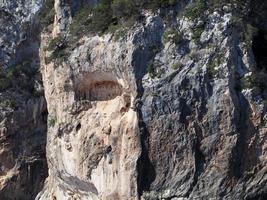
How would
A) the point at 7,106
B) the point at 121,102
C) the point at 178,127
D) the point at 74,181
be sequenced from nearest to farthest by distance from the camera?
the point at 178,127 < the point at 121,102 < the point at 74,181 < the point at 7,106

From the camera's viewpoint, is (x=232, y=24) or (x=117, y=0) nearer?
(x=232, y=24)

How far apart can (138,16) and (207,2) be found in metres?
1.71

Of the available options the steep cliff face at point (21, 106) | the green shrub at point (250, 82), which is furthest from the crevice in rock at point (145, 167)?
the steep cliff face at point (21, 106)

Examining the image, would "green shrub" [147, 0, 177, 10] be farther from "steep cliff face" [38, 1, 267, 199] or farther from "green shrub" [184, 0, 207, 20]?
"green shrub" [184, 0, 207, 20]

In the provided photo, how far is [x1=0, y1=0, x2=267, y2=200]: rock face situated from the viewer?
1565cm

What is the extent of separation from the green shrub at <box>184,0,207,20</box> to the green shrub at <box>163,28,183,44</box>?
1.58ft

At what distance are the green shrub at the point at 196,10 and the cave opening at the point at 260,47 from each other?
1440mm

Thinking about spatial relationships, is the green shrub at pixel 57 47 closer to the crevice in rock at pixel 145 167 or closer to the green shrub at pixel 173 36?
the green shrub at pixel 173 36

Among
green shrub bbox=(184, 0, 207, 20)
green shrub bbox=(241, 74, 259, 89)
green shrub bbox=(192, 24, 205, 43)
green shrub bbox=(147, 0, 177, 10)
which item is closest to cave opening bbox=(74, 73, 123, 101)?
green shrub bbox=(147, 0, 177, 10)

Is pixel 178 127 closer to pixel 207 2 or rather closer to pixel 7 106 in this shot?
pixel 207 2

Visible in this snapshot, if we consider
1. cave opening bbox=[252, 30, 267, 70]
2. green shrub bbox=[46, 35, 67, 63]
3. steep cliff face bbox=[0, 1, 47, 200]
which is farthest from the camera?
steep cliff face bbox=[0, 1, 47, 200]

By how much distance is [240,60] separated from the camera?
52.4 ft

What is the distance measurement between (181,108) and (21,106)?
8.03 meters

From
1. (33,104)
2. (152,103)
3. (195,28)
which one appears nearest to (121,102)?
(152,103)
